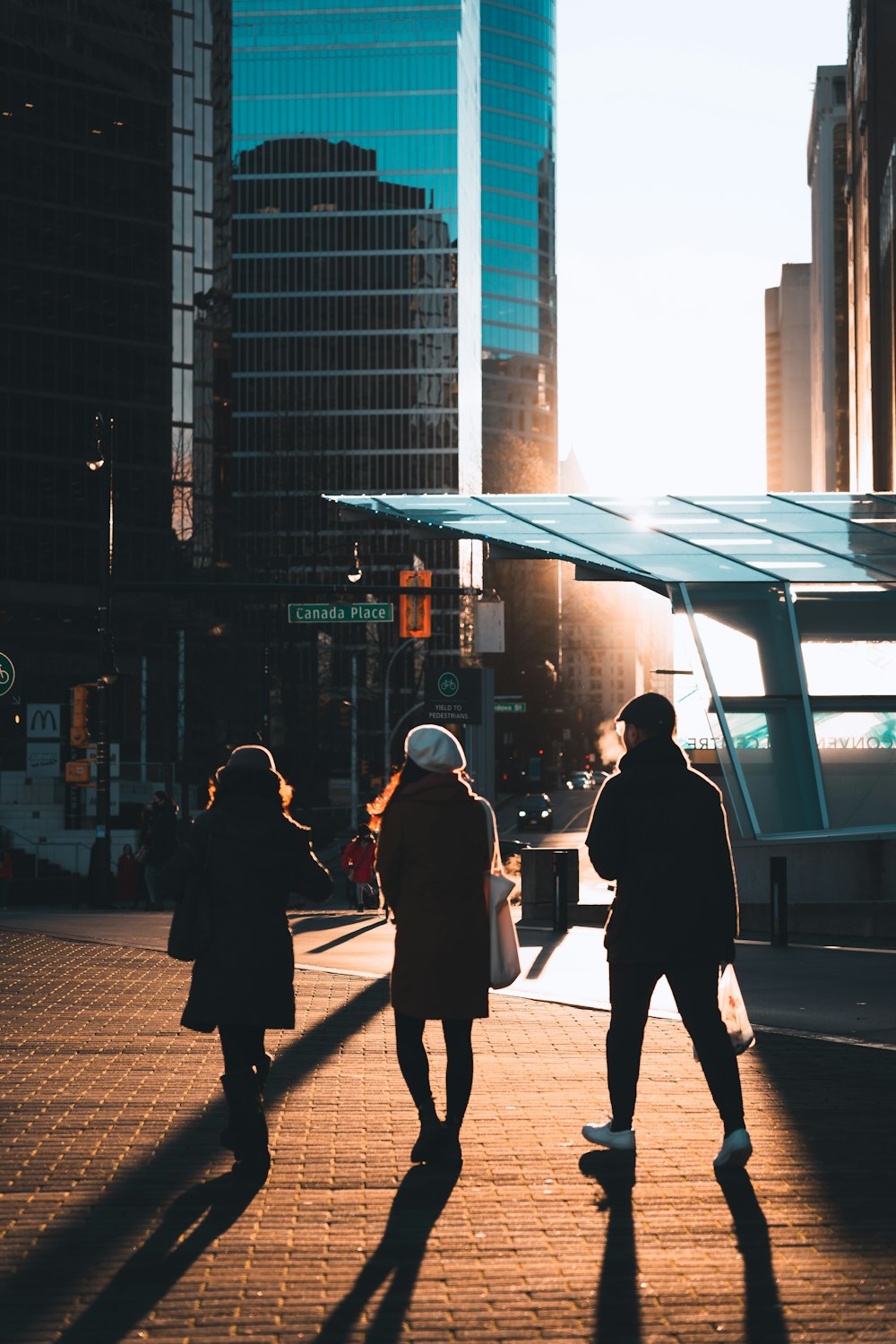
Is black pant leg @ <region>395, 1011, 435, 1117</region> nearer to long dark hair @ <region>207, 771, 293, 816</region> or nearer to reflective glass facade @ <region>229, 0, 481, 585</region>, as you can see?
long dark hair @ <region>207, 771, 293, 816</region>

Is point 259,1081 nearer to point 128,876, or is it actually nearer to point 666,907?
point 666,907

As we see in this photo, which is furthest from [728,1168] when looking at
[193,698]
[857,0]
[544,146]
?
[544,146]

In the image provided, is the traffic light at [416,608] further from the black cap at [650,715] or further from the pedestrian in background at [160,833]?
the black cap at [650,715]

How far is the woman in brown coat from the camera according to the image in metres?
7.45

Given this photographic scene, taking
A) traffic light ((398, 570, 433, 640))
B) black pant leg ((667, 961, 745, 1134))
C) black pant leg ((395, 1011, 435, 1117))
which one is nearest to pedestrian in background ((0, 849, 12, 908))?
traffic light ((398, 570, 433, 640))

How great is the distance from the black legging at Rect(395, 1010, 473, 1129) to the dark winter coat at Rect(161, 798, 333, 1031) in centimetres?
48

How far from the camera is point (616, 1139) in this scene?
7.50 meters

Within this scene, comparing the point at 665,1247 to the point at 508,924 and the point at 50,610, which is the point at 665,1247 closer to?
the point at 508,924

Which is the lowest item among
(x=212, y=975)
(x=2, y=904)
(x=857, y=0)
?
(x=2, y=904)

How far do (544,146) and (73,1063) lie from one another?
7323 inches

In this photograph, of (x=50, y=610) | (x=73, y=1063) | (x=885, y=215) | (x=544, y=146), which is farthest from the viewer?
(x=544, y=146)

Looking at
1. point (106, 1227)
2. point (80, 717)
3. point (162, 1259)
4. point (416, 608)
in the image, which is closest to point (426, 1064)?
point (106, 1227)

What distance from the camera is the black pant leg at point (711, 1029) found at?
286 inches

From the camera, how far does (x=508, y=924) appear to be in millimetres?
7773
